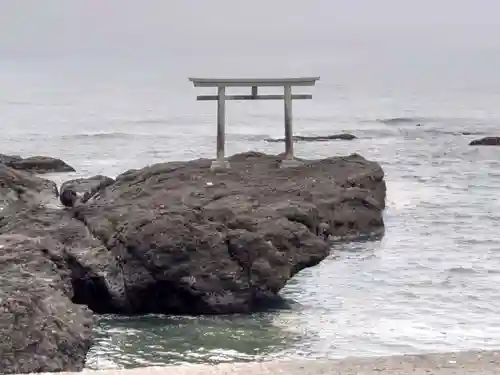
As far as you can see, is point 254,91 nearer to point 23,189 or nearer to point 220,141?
point 220,141

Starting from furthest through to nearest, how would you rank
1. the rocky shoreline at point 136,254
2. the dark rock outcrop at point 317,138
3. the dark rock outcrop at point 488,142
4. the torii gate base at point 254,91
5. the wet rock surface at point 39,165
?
the dark rock outcrop at point 317,138 → the dark rock outcrop at point 488,142 → the wet rock surface at point 39,165 → the torii gate base at point 254,91 → the rocky shoreline at point 136,254

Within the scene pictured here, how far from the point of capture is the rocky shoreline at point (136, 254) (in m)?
12.9

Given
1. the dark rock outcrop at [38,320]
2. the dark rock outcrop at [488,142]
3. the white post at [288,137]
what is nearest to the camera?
the dark rock outcrop at [38,320]

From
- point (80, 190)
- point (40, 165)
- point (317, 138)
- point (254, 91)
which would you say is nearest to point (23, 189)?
point (80, 190)

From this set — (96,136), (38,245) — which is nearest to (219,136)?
(38,245)

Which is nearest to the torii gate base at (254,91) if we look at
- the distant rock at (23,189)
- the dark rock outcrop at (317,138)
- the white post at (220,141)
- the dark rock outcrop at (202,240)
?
the white post at (220,141)

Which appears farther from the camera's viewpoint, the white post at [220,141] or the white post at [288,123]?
the white post at [288,123]

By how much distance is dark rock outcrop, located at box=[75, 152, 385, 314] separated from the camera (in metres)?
16.3

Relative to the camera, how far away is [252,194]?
66.5ft

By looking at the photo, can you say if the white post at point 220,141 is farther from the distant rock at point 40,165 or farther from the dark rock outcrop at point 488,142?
the dark rock outcrop at point 488,142

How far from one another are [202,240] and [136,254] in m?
1.07

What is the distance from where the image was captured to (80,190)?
80.0ft

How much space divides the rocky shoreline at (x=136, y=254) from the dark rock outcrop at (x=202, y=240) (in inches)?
0.7

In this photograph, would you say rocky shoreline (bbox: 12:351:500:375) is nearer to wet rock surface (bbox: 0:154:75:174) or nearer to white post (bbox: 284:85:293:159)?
white post (bbox: 284:85:293:159)
